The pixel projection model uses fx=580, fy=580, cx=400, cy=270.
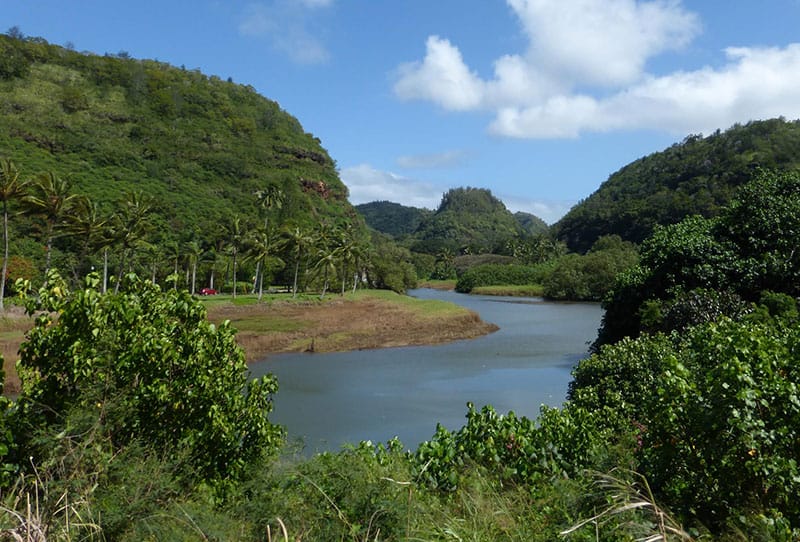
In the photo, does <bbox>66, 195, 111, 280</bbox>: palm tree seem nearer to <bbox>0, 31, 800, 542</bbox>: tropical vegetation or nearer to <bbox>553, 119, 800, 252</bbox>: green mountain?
<bbox>0, 31, 800, 542</bbox>: tropical vegetation

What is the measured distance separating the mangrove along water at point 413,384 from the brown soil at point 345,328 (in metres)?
1.80

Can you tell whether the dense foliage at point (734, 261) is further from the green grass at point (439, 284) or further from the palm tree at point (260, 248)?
the green grass at point (439, 284)

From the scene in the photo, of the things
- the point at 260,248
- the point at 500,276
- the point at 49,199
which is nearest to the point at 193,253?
the point at 260,248

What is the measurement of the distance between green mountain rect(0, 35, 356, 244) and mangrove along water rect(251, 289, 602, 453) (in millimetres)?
37624

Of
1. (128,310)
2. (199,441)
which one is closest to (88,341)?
(128,310)

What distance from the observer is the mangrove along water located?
23312 mm

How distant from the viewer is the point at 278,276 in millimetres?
81000

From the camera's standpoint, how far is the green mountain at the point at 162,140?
77438 millimetres

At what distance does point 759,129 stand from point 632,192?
34265mm

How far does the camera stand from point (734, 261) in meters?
22.2

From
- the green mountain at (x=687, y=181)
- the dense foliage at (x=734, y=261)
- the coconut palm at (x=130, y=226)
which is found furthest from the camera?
the green mountain at (x=687, y=181)

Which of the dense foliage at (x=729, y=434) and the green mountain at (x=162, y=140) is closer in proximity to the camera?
the dense foliage at (x=729, y=434)

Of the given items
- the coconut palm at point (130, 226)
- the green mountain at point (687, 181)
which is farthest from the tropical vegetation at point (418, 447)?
the green mountain at point (687, 181)

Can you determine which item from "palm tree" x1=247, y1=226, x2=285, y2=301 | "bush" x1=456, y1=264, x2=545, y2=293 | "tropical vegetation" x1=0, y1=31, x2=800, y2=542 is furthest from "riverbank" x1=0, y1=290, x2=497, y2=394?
"bush" x1=456, y1=264, x2=545, y2=293
